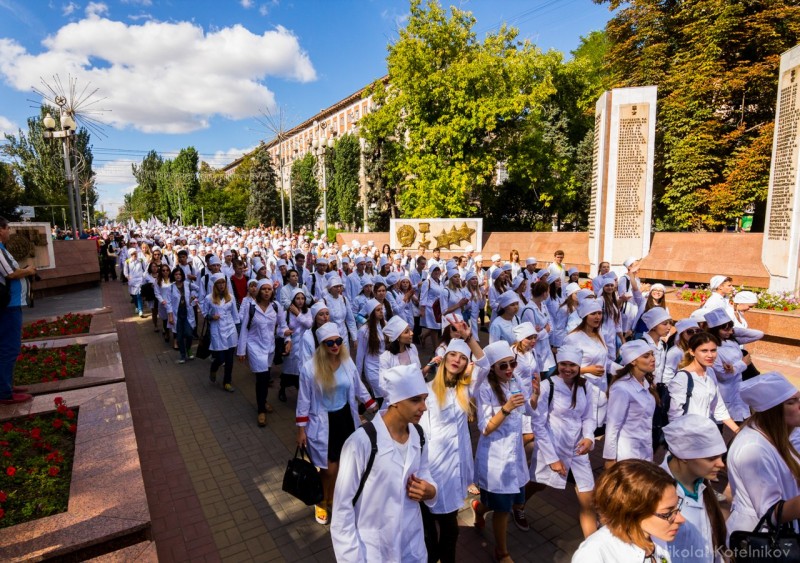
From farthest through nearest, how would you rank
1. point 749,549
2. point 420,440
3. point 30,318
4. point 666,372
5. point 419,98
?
point 419,98 → point 30,318 → point 666,372 → point 420,440 → point 749,549

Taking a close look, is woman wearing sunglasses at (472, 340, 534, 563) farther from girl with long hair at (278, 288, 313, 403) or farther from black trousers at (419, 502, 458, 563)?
girl with long hair at (278, 288, 313, 403)

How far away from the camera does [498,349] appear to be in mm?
3789

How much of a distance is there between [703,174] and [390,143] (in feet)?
56.3

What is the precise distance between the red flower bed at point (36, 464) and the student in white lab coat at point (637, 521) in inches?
157

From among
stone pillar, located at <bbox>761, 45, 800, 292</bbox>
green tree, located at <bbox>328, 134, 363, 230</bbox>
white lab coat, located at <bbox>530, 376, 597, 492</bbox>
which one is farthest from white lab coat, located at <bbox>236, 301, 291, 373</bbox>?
green tree, located at <bbox>328, 134, 363, 230</bbox>

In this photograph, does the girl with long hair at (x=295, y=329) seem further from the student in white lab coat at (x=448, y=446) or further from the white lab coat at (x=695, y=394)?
the white lab coat at (x=695, y=394)

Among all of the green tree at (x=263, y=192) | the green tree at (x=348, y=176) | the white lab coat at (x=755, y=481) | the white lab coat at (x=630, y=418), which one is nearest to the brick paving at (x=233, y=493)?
the white lab coat at (x=630, y=418)

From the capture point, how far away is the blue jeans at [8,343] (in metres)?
5.26

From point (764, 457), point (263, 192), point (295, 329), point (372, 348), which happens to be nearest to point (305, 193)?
point (263, 192)

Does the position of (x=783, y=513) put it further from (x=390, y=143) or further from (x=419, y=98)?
(x=390, y=143)

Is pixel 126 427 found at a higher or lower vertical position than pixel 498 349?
lower

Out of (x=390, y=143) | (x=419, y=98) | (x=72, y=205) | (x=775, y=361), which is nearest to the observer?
(x=775, y=361)

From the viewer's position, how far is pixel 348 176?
1881 inches

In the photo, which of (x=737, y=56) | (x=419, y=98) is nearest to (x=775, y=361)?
(x=737, y=56)
